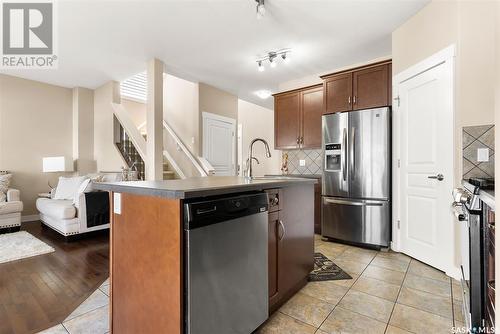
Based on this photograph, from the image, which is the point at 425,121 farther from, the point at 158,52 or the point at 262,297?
the point at 158,52

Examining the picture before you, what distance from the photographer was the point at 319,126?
13.5 ft

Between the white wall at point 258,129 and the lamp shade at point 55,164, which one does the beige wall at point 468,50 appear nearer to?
the white wall at point 258,129

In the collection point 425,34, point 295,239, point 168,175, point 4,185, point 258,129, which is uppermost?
point 425,34

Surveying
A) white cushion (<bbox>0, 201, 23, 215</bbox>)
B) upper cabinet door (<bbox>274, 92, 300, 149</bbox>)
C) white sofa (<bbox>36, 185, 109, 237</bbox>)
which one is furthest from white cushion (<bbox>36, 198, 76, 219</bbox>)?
upper cabinet door (<bbox>274, 92, 300, 149</bbox>)

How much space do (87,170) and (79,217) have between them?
7.76ft

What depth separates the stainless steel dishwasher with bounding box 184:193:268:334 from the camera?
3.60 feet

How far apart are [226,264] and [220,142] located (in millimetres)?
4501

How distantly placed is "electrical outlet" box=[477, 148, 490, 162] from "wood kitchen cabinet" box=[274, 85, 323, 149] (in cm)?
211

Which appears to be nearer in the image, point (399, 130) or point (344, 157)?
point (399, 130)

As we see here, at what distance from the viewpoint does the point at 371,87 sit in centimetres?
329

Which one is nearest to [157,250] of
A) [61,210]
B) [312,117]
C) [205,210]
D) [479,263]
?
[205,210]

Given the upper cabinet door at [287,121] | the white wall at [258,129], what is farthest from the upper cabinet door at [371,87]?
the white wall at [258,129]

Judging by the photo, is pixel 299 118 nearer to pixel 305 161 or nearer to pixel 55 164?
pixel 305 161

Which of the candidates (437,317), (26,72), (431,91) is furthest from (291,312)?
(26,72)
